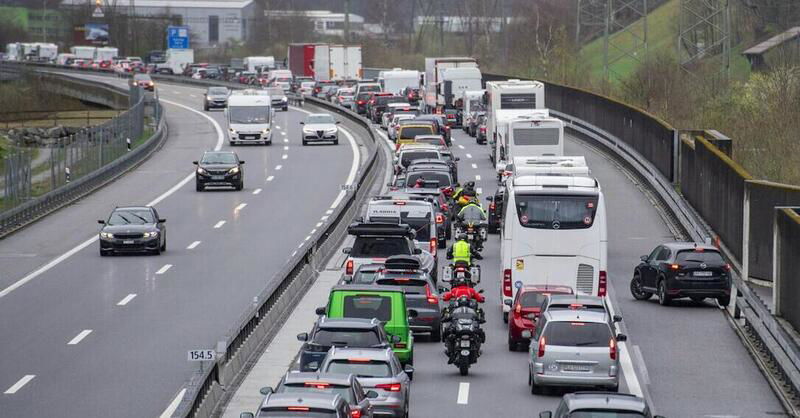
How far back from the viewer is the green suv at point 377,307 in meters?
26.4

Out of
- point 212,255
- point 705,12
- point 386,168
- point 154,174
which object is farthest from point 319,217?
point 705,12

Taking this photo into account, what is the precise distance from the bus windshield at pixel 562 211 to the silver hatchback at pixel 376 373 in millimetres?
10967

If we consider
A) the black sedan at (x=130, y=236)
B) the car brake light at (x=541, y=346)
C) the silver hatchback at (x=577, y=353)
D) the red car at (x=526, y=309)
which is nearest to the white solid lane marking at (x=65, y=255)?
the black sedan at (x=130, y=236)

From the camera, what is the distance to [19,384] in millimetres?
26094

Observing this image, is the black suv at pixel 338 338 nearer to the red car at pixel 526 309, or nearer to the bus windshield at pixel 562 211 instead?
the red car at pixel 526 309

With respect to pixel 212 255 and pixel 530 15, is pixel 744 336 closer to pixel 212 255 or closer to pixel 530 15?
pixel 212 255

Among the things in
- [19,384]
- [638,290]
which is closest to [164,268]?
[638,290]

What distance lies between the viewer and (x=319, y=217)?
51.0m

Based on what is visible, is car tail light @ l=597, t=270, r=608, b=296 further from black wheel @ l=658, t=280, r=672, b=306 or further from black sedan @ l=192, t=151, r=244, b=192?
black sedan @ l=192, t=151, r=244, b=192

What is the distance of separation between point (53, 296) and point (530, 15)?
4289 inches

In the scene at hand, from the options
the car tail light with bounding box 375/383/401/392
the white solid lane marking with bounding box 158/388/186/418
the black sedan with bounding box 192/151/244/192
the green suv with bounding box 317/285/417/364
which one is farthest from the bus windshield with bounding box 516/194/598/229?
the black sedan with bounding box 192/151/244/192

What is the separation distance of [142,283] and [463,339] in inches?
530

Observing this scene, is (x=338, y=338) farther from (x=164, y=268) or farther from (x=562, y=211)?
(x=164, y=268)

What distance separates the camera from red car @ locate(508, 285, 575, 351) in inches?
1144
